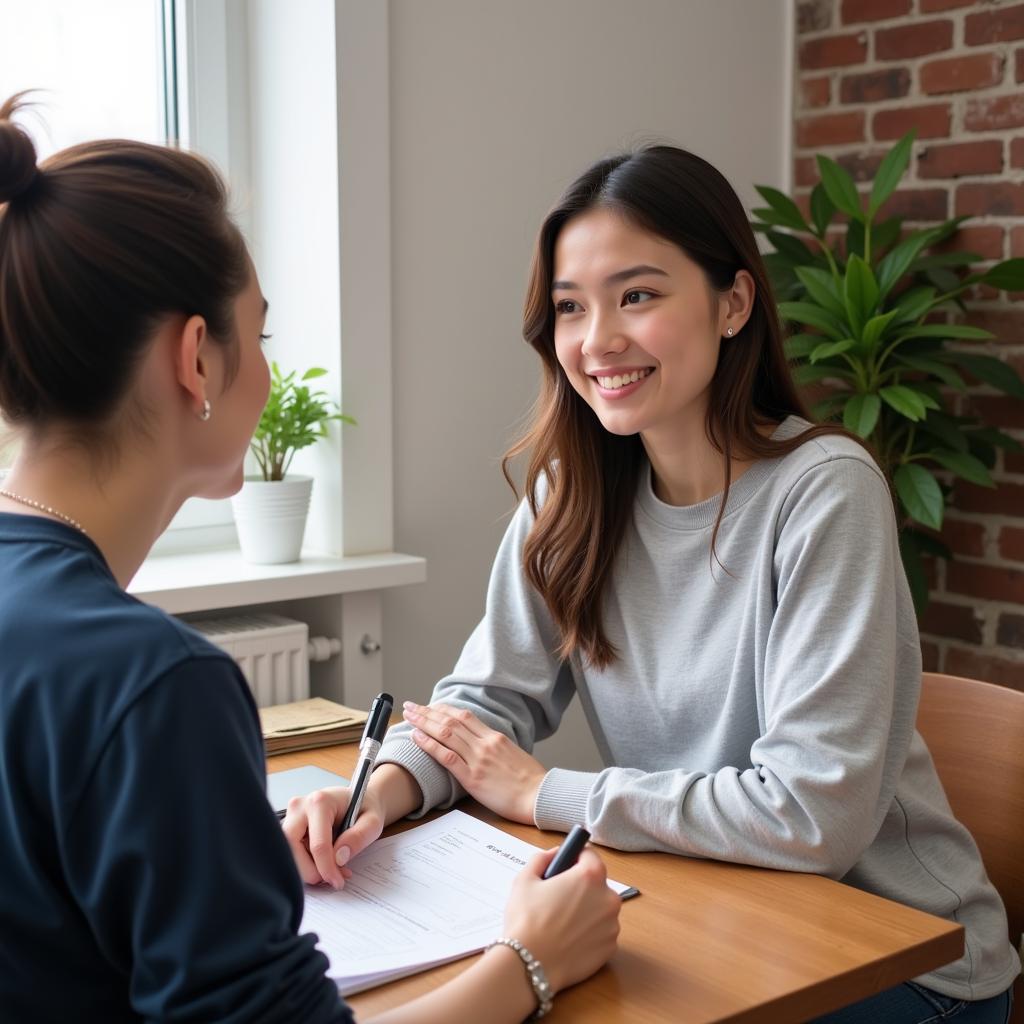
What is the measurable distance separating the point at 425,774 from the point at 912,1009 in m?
0.56

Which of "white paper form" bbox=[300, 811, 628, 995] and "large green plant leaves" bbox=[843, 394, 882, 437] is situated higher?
"large green plant leaves" bbox=[843, 394, 882, 437]

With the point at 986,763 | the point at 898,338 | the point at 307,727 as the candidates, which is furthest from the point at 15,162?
the point at 898,338

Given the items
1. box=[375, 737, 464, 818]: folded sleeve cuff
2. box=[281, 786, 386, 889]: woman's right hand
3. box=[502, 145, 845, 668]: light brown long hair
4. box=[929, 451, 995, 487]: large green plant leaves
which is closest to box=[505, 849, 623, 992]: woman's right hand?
box=[281, 786, 386, 889]: woman's right hand

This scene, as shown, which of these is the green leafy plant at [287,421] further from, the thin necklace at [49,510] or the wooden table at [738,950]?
the thin necklace at [49,510]

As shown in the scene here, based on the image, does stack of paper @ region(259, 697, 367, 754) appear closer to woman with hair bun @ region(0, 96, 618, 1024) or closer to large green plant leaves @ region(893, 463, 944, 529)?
woman with hair bun @ region(0, 96, 618, 1024)

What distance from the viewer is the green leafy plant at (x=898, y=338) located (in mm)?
2523

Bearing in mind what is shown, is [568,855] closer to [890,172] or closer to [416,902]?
[416,902]

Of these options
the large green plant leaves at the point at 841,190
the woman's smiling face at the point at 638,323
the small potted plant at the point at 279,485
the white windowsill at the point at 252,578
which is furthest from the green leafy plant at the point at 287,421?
the large green plant leaves at the point at 841,190

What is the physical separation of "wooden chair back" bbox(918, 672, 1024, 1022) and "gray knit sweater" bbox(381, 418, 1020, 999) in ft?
0.41

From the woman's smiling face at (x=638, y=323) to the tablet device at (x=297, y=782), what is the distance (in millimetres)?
543

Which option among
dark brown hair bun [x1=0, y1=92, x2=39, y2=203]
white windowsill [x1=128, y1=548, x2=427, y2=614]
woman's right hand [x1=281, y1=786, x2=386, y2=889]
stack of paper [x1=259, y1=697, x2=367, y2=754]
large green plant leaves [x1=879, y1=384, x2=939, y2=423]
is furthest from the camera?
large green plant leaves [x1=879, y1=384, x2=939, y2=423]

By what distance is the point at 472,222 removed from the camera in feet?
8.33

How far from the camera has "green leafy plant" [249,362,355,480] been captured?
2.23 meters

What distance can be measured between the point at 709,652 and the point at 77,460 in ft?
2.82
